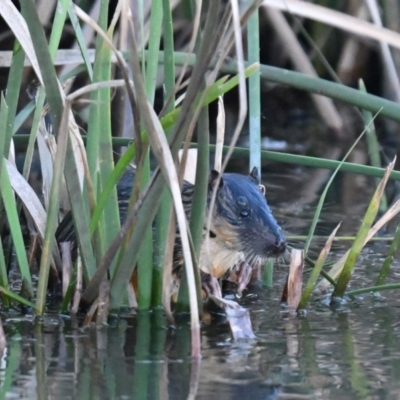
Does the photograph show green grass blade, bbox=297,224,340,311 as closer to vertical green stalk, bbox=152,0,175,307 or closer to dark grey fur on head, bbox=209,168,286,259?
dark grey fur on head, bbox=209,168,286,259

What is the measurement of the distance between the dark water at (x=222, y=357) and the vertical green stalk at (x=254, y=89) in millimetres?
346

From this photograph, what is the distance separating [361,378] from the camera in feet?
5.51

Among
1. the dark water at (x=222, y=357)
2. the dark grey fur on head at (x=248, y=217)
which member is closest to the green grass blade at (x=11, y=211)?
the dark water at (x=222, y=357)

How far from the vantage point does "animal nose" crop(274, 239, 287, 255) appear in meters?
2.26

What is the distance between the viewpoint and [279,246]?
2264 millimetres

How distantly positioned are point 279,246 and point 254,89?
0.40m

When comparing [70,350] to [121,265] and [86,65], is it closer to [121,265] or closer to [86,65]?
[121,265]

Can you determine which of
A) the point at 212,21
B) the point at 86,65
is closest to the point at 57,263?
the point at 86,65

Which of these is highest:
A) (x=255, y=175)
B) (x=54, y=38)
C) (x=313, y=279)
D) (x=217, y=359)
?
(x=54, y=38)

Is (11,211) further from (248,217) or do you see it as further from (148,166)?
(248,217)

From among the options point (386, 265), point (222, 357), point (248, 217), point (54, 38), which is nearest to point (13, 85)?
point (54, 38)

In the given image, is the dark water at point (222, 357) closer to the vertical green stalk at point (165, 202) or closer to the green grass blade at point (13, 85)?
the vertical green stalk at point (165, 202)

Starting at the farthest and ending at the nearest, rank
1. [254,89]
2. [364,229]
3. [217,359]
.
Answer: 1. [254,89]
2. [364,229]
3. [217,359]

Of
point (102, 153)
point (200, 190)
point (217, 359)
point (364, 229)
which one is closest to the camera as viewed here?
point (217, 359)
